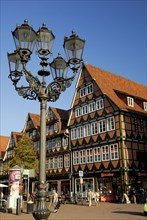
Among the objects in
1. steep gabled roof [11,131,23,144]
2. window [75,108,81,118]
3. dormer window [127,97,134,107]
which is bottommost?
steep gabled roof [11,131,23,144]

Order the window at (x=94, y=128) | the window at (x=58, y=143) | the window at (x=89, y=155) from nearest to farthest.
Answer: the window at (x=94, y=128) < the window at (x=89, y=155) < the window at (x=58, y=143)

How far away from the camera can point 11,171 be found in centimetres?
2133

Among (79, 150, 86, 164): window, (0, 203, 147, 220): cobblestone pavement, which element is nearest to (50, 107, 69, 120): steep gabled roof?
(79, 150, 86, 164): window

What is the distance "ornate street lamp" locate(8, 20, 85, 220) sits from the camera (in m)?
7.84

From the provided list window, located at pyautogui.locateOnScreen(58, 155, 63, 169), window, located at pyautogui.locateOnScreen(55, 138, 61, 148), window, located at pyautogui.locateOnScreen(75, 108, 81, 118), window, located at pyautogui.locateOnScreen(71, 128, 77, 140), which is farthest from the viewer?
window, located at pyautogui.locateOnScreen(55, 138, 61, 148)

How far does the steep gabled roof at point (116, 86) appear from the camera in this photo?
1275 inches

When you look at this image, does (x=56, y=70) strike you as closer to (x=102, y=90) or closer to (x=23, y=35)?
(x=23, y=35)

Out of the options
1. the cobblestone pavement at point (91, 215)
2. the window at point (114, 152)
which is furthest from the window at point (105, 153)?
the cobblestone pavement at point (91, 215)

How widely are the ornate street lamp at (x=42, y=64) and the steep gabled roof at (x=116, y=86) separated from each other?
21880 millimetres

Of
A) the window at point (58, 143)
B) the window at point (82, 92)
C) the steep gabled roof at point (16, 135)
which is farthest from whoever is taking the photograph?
the steep gabled roof at point (16, 135)

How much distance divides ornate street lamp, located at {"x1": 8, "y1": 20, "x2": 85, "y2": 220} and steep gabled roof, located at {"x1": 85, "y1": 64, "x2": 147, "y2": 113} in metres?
21.9

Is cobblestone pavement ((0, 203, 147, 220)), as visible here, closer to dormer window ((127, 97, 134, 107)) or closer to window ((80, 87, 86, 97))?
dormer window ((127, 97, 134, 107))

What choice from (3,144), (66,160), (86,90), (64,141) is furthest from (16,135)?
(86,90)

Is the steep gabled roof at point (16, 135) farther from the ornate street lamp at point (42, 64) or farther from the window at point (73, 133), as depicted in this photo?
the ornate street lamp at point (42, 64)
